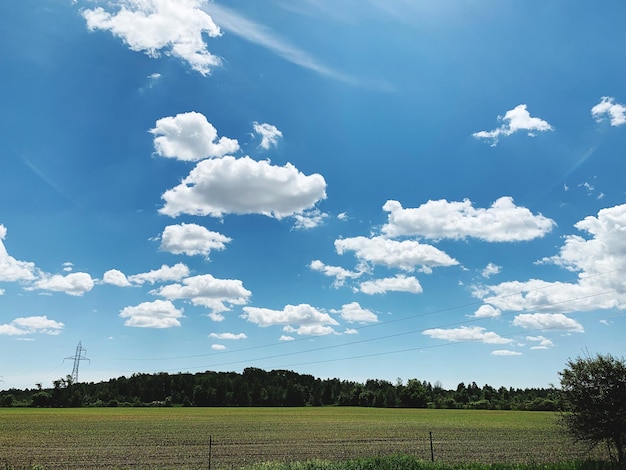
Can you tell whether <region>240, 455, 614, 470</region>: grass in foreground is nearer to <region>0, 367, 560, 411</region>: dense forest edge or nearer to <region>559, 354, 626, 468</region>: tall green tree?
<region>559, 354, 626, 468</region>: tall green tree

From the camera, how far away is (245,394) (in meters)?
156

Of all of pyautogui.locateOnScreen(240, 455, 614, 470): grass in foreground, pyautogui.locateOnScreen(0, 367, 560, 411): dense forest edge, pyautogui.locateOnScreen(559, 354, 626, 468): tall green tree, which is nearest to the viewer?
pyautogui.locateOnScreen(240, 455, 614, 470): grass in foreground

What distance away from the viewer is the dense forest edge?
446 ft

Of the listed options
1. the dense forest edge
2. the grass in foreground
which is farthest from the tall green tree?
the dense forest edge

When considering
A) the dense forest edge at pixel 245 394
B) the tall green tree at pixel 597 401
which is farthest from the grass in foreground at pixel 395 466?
the dense forest edge at pixel 245 394

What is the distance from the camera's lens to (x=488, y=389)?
576 ft

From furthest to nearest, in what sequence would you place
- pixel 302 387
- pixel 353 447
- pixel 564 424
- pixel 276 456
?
pixel 302 387 < pixel 353 447 < pixel 276 456 < pixel 564 424

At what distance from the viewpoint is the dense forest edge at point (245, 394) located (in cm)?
13588

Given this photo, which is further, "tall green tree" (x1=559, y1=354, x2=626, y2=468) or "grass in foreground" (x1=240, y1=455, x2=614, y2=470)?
"tall green tree" (x1=559, y1=354, x2=626, y2=468)

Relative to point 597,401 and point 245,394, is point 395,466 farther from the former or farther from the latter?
point 245,394

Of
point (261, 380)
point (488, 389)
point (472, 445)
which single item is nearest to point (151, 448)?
point (472, 445)

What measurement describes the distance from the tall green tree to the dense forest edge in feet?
374

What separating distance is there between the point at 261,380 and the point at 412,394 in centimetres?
5798

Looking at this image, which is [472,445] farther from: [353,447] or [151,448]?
[151,448]
